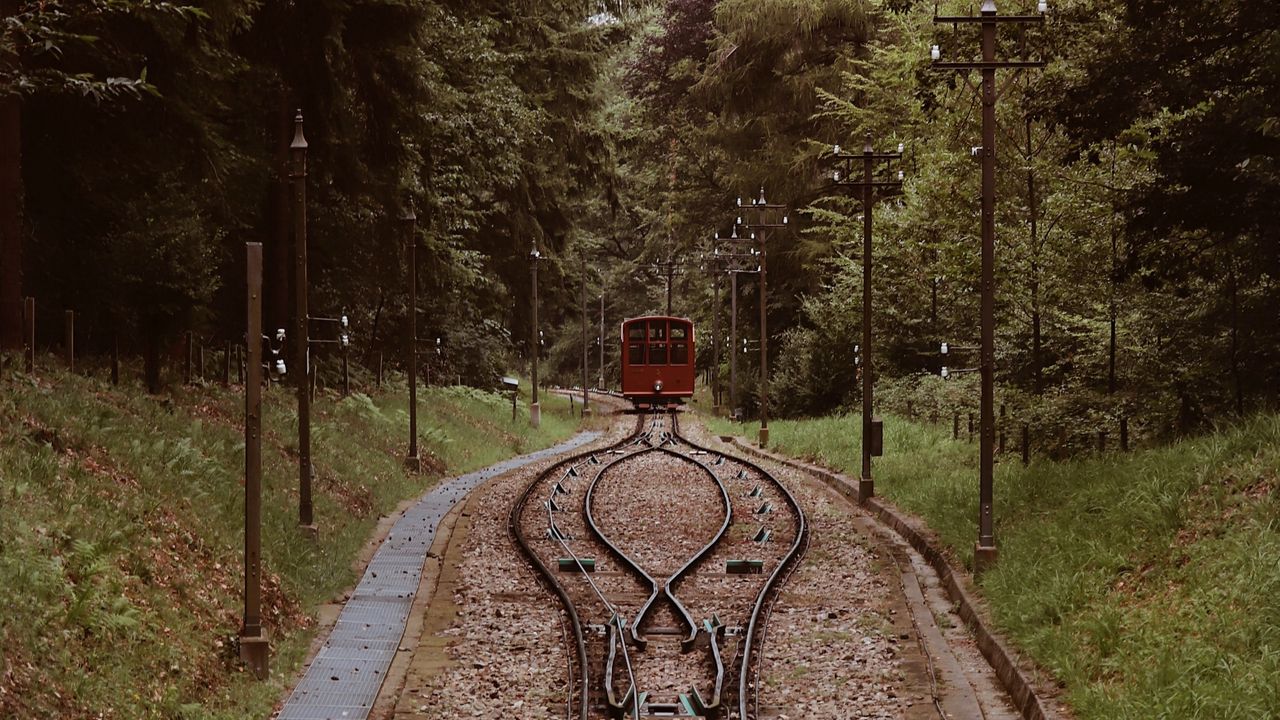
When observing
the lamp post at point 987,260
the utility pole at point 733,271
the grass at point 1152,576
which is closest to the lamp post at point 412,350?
the grass at point 1152,576

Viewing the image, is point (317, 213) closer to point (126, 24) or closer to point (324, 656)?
point (126, 24)

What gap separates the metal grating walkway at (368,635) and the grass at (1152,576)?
16.7 feet

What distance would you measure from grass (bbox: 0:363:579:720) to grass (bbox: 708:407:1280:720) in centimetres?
588

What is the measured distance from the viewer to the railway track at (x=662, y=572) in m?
10.2

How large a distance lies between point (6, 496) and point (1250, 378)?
1220 cm

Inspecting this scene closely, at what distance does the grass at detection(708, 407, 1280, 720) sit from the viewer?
840 centimetres

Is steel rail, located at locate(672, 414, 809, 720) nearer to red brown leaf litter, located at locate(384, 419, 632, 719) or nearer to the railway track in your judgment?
the railway track

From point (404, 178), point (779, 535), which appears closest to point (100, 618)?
point (779, 535)

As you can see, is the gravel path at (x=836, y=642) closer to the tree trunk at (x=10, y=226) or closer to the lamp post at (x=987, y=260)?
the lamp post at (x=987, y=260)

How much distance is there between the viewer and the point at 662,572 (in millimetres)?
15258

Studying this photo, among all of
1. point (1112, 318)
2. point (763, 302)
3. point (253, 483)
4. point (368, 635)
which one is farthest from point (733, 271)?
point (253, 483)

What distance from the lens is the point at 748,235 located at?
5488cm

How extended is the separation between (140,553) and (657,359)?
39.3 m

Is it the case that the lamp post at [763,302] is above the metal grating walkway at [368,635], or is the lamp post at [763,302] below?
above
